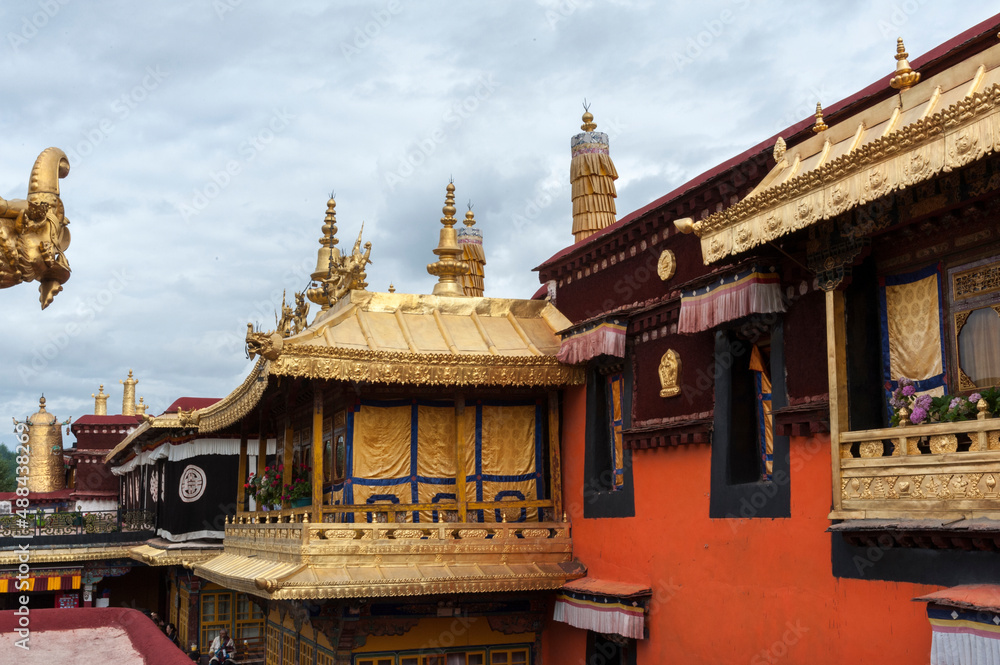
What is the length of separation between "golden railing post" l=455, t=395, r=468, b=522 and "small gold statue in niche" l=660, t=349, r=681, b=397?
3595 millimetres

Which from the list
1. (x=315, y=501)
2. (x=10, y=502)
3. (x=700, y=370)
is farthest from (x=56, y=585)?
(x=700, y=370)

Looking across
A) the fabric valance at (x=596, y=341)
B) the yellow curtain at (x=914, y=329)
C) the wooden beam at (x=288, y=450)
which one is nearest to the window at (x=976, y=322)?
the yellow curtain at (x=914, y=329)

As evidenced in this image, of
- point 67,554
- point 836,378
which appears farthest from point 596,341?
point 67,554

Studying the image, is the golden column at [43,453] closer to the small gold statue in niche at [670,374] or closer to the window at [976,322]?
the small gold statue in niche at [670,374]

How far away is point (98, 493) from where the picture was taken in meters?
38.8

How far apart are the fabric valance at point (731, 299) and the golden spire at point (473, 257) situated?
14.7 metres

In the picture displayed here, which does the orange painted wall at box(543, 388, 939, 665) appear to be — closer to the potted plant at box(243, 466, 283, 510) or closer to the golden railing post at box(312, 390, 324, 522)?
the golden railing post at box(312, 390, 324, 522)

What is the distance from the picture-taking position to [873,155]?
277 inches

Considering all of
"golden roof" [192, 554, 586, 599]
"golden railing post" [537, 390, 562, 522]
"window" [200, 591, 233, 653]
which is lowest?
"window" [200, 591, 233, 653]

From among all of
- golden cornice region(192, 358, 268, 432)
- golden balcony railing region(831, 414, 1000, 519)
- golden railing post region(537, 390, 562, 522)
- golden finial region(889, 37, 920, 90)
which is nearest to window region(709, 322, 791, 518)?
golden balcony railing region(831, 414, 1000, 519)

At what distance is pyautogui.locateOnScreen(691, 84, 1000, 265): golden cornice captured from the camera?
621cm

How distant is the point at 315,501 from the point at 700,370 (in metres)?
5.78

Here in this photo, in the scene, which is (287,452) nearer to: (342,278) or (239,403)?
(239,403)

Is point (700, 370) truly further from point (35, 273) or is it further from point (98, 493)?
point (98, 493)
